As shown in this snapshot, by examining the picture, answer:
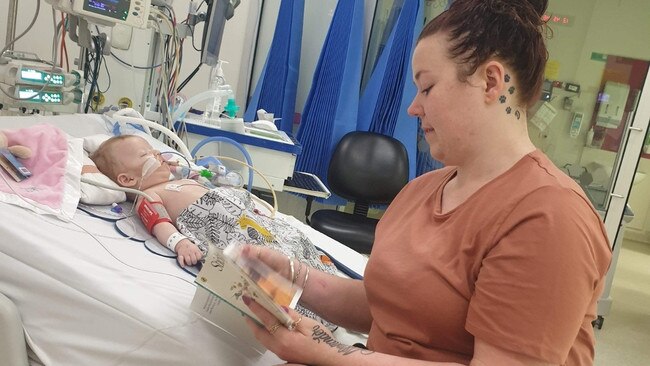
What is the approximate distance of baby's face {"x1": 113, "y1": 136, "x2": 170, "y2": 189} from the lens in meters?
1.80

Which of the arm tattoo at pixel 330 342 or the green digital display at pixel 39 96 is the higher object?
the green digital display at pixel 39 96

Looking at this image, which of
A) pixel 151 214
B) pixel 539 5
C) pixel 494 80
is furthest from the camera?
pixel 151 214

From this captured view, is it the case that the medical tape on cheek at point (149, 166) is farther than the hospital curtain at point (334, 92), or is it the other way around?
the hospital curtain at point (334, 92)

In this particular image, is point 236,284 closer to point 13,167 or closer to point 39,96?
point 13,167

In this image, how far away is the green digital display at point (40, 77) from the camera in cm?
201

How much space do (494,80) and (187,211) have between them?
3.19ft

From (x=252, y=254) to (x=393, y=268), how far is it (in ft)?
1.00

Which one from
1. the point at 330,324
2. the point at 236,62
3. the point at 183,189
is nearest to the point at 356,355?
the point at 330,324

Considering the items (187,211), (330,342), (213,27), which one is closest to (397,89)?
(213,27)

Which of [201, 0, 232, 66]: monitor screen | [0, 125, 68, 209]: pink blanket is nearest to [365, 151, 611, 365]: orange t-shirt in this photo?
[0, 125, 68, 209]: pink blanket

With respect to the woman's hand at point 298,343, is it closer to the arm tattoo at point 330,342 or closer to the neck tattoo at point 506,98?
the arm tattoo at point 330,342

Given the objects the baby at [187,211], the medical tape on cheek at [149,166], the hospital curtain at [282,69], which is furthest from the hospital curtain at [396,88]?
the medical tape on cheek at [149,166]

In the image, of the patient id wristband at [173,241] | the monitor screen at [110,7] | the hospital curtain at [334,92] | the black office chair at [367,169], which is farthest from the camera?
the hospital curtain at [334,92]

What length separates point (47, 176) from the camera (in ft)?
4.75
